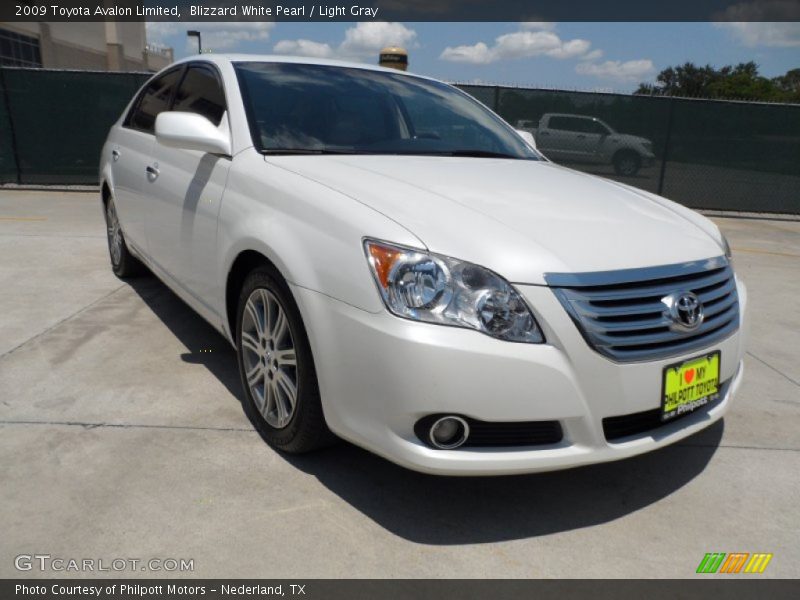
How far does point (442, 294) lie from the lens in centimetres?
205

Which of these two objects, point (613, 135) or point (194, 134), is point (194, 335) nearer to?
point (194, 134)

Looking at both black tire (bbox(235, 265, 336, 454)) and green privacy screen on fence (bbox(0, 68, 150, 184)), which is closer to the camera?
black tire (bbox(235, 265, 336, 454))

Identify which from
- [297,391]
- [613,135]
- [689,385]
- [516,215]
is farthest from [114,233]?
→ [613,135]

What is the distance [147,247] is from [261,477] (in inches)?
82.2

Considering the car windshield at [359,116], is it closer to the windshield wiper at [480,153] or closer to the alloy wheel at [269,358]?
the windshield wiper at [480,153]

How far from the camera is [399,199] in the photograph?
91.8 inches

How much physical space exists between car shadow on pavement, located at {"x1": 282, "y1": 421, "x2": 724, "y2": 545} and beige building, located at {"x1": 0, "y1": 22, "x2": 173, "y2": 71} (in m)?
27.3

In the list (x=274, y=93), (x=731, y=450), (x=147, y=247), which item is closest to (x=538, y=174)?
(x=274, y=93)

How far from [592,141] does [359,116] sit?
27.3 ft

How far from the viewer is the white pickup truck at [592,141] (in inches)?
417

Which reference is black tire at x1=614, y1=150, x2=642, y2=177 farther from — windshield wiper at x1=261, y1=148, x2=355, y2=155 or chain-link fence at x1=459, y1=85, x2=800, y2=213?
windshield wiper at x1=261, y1=148, x2=355, y2=155

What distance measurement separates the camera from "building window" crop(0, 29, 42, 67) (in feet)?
81.8
